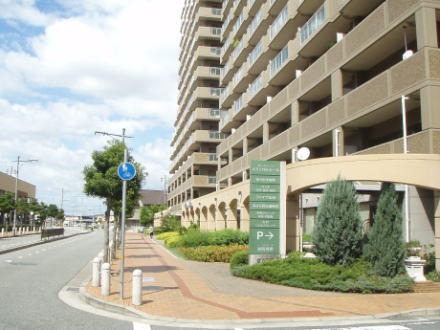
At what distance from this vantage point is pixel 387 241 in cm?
1357

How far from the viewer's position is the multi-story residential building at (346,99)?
53.3ft

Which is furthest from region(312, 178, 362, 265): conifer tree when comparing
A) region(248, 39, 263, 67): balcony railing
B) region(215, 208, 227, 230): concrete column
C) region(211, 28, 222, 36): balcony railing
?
region(211, 28, 222, 36): balcony railing

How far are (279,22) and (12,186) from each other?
62.2 m

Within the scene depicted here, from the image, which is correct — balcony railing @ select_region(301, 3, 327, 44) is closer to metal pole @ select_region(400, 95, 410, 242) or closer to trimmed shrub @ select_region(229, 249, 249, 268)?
metal pole @ select_region(400, 95, 410, 242)

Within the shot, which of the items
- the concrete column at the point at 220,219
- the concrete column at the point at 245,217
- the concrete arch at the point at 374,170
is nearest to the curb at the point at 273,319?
the concrete arch at the point at 374,170

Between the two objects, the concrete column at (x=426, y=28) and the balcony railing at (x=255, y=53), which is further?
the balcony railing at (x=255, y=53)

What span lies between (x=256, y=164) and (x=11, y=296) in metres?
9.23

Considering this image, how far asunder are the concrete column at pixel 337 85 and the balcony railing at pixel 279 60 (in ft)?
24.0

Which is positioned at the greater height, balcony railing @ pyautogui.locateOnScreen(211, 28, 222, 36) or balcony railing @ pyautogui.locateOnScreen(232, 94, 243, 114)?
balcony railing @ pyautogui.locateOnScreen(211, 28, 222, 36)

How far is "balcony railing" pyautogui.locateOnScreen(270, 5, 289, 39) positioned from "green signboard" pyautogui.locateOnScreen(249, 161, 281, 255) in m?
16.6

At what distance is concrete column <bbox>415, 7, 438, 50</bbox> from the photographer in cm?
1666

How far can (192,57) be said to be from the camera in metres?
64.5

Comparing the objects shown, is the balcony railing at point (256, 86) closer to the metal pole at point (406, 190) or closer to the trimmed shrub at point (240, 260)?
the metal pole at point (406, 190)

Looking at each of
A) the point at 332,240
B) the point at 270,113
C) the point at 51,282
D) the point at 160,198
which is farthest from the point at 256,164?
the point at 160,198
